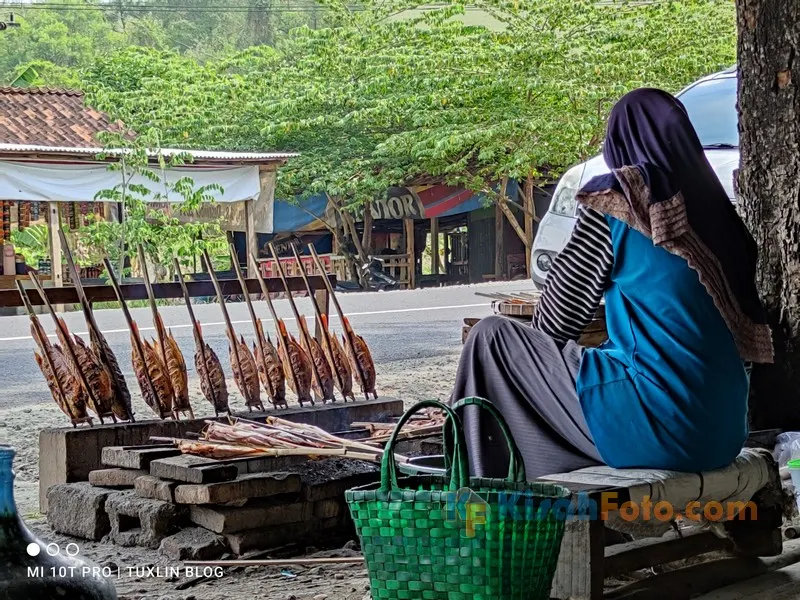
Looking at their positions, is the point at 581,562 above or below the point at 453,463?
below

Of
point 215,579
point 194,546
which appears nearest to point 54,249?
point 194,546

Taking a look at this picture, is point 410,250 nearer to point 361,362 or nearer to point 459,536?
point 361,362

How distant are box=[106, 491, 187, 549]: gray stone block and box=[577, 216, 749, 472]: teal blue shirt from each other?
80.9 inches

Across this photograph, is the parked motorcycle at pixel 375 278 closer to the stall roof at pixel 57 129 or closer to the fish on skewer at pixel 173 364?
the stall roof at pixel 57 129

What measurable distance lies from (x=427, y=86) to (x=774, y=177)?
15.4 m

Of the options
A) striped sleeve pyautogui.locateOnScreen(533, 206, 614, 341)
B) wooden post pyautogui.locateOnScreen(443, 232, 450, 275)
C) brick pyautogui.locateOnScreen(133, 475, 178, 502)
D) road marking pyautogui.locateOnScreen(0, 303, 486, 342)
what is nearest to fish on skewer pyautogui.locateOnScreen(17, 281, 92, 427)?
brick pyautogui.locateOnScreen(133, 475, 178, 502)

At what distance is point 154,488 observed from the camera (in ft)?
14.6

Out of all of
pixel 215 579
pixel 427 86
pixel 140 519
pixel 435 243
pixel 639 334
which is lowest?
pixel 215 579

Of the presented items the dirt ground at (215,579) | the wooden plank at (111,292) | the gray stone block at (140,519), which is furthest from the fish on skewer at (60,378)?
the gray stone block at (140,519)

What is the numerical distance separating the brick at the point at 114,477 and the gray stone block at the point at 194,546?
42cm

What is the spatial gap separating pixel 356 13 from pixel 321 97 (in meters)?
2.55

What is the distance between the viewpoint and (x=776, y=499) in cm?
357

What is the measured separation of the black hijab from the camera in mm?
3197

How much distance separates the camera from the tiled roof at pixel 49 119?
18.0 metres
